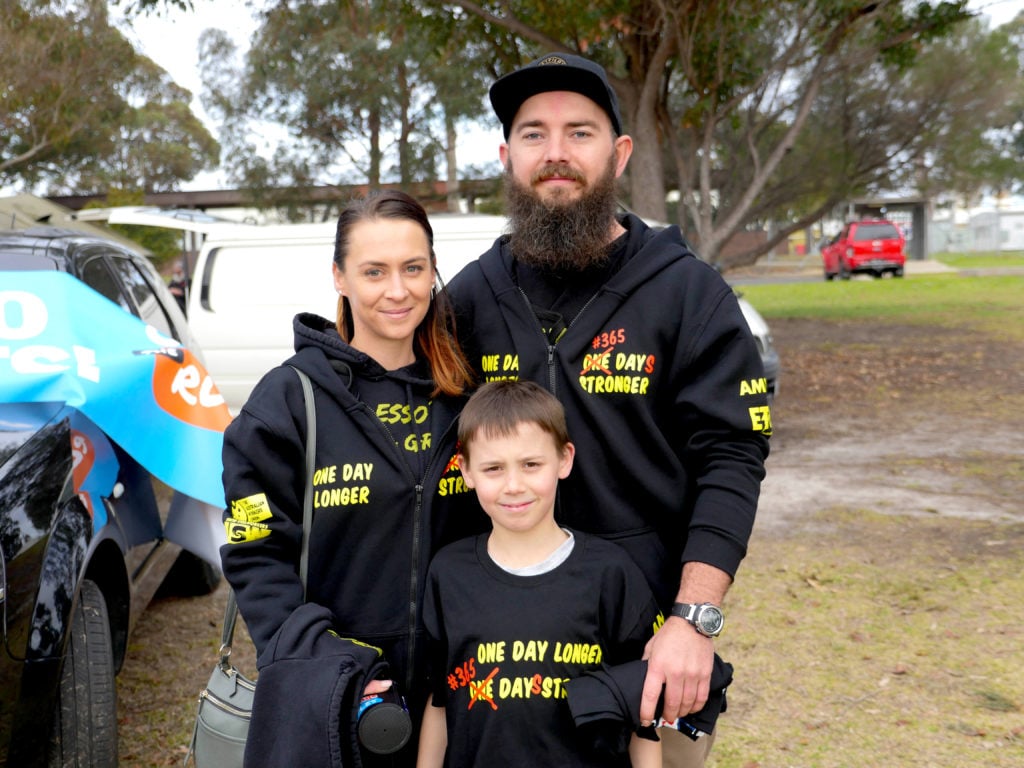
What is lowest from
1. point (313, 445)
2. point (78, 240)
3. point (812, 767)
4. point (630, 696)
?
point (812, 767)

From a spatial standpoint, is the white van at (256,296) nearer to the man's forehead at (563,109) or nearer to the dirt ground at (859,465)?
the dirt ground at (859,465)

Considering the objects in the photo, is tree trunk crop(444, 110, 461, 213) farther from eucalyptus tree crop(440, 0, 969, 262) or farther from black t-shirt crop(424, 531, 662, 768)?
black t-shirt crop(424, 531, 662, 768)

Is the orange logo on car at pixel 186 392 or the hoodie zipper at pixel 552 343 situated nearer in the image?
the hoodie zipper at pixel 552 343

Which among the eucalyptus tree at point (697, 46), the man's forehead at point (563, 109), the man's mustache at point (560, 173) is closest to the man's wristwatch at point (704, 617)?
the man's mustache at point (560, 173)

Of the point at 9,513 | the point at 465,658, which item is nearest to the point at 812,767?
the point at 465,658

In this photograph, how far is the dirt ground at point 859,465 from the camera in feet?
15.5

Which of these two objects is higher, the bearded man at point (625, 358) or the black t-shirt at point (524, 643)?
the bearded man at point (625, 358)

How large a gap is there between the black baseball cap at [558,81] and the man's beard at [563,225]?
17 cm

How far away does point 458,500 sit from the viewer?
246 cm

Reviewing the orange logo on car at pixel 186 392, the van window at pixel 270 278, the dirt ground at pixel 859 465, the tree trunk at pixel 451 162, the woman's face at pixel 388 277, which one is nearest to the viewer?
the woman's face at pixel 388 277

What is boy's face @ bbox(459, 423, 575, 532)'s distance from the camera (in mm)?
2250

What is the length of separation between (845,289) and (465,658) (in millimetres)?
27420

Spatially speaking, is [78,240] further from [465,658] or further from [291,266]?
[291,266]

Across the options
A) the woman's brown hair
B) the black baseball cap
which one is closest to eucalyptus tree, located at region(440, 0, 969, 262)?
the black baseball cap
